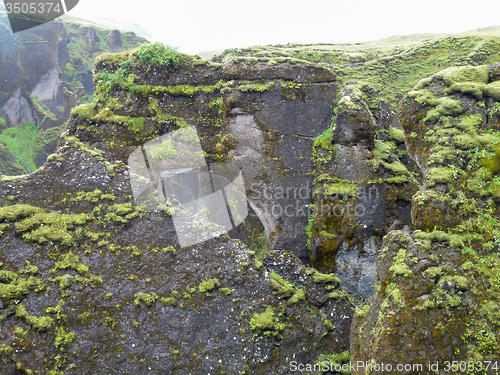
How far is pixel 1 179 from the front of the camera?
8.34m

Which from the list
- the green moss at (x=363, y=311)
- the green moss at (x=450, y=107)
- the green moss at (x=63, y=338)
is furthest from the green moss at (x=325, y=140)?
the green moss at (x=63, y=338)

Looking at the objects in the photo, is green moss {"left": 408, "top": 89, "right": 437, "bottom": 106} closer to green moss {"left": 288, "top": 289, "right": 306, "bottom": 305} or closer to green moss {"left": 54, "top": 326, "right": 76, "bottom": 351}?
green moss {"left": 288, "top": 289, "right": 306, "bottom": 305}

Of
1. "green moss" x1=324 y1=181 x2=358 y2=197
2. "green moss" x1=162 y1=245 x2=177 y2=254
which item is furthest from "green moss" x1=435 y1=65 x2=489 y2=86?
"green moss" x1=162 y1=245 x2=177 y2=254

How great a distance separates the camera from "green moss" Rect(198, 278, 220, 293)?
7918 mm

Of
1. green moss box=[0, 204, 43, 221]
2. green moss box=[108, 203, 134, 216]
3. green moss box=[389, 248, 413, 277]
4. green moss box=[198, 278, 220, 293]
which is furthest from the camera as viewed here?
green moss box=[108, 203, 134, 216]

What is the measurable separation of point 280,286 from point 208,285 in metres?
1.85

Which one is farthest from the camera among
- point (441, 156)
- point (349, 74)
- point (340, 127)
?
point (349, 74)

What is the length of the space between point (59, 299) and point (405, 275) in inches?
294

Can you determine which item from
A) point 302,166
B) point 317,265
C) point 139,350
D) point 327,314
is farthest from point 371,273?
point 139,350

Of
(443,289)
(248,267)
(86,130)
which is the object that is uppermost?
(86,130)

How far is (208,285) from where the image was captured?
7961 millimetres

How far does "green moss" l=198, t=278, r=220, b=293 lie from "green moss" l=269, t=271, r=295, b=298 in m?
1.42

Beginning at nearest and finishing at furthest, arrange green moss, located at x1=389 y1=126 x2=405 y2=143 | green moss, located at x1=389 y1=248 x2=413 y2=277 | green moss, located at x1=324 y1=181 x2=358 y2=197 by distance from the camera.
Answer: green moss, located at x1=389 y1=248 x2=413 y2=277, green moss, located at x1=324 y1=181 x2=358 y2=197, green moss, located at x1=389 y1=126 x2=405 y2=143

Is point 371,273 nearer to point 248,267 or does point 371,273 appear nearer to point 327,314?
point 327,314
